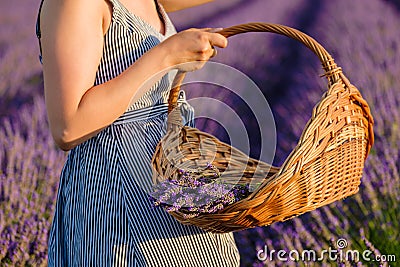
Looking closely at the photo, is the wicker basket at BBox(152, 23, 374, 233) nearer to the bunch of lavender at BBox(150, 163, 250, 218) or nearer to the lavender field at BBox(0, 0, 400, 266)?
the bunch of lavender at BBox(150, 163, 250, 218)

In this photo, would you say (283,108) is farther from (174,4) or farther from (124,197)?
(124,197)

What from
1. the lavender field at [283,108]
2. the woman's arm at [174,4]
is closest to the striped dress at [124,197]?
the woman's arm at [174,4]

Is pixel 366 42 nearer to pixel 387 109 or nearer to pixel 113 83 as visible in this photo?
pixel 387 109

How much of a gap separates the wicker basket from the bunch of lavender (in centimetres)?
2

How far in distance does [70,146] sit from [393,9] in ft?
6.81

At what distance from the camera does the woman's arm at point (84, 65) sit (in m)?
1.48

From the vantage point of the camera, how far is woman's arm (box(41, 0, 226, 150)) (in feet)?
4.85

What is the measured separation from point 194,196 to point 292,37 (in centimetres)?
39

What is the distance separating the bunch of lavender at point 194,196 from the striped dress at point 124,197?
0.27 ft

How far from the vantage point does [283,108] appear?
321cm

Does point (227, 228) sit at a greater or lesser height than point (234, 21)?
greater

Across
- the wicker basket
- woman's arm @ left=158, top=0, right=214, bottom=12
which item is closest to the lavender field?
woman's arm @ left=158, top=0, right=214, bottom=12

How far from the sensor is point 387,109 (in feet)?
10.4

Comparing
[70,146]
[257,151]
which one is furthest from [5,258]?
[70,146]
